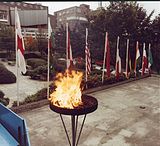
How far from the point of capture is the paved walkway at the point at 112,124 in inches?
279

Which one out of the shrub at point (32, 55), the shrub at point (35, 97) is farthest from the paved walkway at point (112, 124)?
the shrub at point (32, 55)

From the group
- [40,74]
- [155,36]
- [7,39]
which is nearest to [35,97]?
[40,74]

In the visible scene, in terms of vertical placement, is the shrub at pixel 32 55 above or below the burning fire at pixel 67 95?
below

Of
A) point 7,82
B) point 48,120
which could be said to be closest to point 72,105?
point 48,120

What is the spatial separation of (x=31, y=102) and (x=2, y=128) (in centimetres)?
479

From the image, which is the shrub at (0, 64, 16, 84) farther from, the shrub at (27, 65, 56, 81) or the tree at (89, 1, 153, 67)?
the tree at (89, 1, 153, 67)

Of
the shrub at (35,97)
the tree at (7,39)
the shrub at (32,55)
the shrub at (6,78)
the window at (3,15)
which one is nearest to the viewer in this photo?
the shrub at (35,97)

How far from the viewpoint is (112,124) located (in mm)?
8430

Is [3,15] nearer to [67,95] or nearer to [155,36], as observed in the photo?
[155,36]

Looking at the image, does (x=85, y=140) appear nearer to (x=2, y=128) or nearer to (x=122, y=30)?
(x=2, y=128)

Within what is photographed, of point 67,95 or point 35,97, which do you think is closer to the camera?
point 67,95

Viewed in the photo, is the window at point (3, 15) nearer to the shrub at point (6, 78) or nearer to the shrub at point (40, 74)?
the shrub at point (40, 74)

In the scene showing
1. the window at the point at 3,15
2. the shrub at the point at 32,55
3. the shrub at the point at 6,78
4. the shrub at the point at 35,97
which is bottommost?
the shrub at the point at 35,97

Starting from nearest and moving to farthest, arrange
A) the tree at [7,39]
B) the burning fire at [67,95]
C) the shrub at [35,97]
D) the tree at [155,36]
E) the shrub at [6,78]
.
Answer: the burning fire at [67,95] → the shrub at [35,97] → the shrub at [6,78] → the tree at [155,36] → the tree at [7,39]
